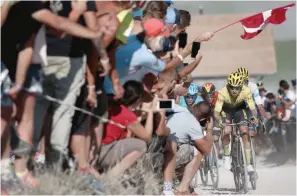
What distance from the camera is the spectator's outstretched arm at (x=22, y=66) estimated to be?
7.08 metres

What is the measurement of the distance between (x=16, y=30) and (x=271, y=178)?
10732 mm

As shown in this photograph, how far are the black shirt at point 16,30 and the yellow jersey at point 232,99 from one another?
25.2 feet

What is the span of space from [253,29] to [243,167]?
2.52 meters

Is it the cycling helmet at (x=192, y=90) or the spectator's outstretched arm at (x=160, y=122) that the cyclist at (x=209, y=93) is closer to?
the cycling helmet at (x=192, y=90)

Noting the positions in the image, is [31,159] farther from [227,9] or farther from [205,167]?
[227,9]

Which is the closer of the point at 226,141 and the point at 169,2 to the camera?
the point at 169,2

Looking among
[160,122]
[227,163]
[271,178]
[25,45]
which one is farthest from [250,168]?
[25,45]

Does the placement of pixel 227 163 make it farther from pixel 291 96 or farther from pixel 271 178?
pixel 291 96

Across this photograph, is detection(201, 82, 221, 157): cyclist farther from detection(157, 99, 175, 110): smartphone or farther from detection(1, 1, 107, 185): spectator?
detection(1, 1, 107, 185): spectator

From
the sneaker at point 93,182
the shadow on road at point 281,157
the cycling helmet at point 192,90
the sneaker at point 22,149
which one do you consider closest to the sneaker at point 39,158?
the sneaker at point 22,149

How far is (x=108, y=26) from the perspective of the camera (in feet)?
24.4

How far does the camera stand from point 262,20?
42.3ft

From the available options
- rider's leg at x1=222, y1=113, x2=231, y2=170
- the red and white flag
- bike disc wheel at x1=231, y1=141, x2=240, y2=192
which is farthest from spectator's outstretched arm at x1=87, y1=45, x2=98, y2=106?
rider's leg at x1=222, y1=113, x2=231, y2=170

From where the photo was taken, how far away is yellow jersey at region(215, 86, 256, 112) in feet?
47.5
